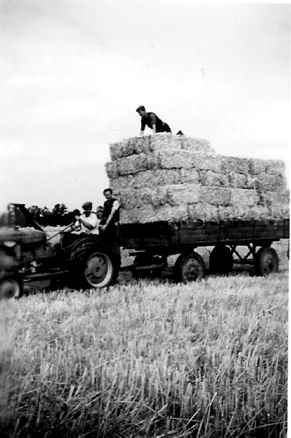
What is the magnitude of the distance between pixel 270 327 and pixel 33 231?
936 mm

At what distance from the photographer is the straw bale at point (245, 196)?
8.22ft

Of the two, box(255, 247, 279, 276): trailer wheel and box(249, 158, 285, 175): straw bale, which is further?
box(255, 247, 279, 276): trailer wheel

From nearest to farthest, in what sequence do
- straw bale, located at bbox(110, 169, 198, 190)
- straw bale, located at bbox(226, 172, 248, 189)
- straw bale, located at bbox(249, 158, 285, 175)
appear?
straw bale, located at bbox(249, 158, 285, 175) → straw bale, located at bbox(226, 172, 248, 189) → straw bale, located at bbox(110, 169, 198, 190)

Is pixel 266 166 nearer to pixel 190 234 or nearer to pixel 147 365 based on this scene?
pixel 147 365

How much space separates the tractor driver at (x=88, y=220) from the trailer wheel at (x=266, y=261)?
2.32 feet

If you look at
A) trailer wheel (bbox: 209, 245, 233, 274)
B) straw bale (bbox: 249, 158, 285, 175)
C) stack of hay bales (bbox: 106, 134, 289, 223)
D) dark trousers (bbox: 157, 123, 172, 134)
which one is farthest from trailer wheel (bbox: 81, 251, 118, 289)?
straw bale (bbox: 249, 158, 285, 175)

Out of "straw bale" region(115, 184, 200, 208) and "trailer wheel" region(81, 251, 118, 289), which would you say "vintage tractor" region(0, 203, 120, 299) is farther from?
"straw bale" region(115, 184, 200, 208)

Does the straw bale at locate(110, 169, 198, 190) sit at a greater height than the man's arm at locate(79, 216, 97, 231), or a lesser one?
greater

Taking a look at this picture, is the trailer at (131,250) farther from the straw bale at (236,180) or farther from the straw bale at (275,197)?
the straw bale at (236,180)

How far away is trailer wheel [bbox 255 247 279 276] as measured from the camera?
214cm

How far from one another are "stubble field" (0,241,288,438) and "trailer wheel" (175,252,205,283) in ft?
1.47

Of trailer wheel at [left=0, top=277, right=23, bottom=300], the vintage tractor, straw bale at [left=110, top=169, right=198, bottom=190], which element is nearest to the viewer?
trailer wheel at [left=0, top=277, right=23, bottom=300]

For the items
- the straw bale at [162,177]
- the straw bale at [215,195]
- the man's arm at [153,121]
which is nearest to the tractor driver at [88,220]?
the man's arm at [153,121]

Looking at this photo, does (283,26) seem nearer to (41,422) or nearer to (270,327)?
(270,327)
